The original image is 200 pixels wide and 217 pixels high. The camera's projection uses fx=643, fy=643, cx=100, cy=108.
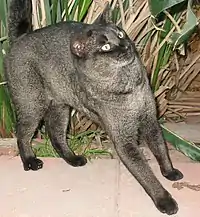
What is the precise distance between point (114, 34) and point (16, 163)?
759 mm

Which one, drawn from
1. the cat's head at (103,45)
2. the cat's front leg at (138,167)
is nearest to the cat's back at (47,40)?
the cat's head at (103,45)

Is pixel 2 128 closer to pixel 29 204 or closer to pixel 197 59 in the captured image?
pixel 29 204

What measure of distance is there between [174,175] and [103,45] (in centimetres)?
63

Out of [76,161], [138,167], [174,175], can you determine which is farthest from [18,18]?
[174,175]

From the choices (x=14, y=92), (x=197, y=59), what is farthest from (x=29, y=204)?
(x=197, y=59)

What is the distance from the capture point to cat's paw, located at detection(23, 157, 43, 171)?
8.18ft

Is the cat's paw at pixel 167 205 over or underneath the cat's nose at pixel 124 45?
underneath

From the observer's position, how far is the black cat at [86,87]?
2115 mm

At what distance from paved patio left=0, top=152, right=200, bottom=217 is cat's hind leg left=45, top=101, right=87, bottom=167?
1.2 inches

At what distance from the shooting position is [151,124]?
237cm

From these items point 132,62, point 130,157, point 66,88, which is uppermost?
point 132,62

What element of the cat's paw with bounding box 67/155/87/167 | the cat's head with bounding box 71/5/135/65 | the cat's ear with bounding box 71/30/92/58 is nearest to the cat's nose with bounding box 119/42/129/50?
the cat's head with bounding box 71/5/135/65

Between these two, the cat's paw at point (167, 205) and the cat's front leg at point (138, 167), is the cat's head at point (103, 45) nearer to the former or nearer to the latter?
the cat's front leg at point (138, 167)

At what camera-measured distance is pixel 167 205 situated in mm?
2221
